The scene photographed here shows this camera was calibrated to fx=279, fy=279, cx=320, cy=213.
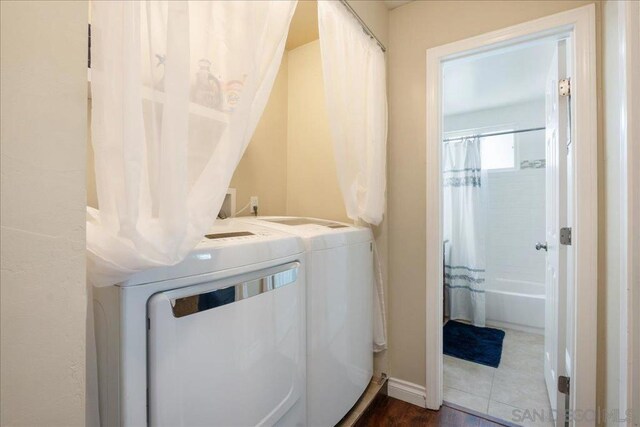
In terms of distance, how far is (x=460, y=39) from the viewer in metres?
1.62

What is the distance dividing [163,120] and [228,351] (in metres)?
0.62

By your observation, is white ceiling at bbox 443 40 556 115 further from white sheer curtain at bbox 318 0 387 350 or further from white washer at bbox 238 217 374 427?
white washer at bbox 238 217 374 427

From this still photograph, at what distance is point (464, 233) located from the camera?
3.29m

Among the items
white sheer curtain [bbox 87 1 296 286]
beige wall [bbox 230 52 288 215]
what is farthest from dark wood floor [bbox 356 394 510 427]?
white sheer curtain [bbox 87 1 296 286]

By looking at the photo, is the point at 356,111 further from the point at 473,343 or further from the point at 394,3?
the point at 473,343

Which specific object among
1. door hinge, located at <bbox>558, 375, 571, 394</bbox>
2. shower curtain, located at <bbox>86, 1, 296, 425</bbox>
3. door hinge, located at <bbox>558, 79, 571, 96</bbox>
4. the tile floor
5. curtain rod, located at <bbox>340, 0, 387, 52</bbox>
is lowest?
the tile floor

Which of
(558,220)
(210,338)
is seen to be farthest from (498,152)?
(210,338)

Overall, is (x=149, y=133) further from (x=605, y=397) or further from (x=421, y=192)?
(x=605, y=397)

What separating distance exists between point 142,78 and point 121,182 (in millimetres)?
234

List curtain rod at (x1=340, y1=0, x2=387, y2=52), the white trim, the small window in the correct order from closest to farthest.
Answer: the white trim < curtain rod at (x1=340, y1=0, x2=387, y2=52) < the small window

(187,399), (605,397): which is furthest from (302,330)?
(605,397)

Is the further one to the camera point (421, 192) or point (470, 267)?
point (470, 267)

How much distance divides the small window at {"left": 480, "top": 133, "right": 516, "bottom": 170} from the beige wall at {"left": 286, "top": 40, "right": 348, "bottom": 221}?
2.49 metres

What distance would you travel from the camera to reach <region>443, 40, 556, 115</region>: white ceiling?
7.64ft
